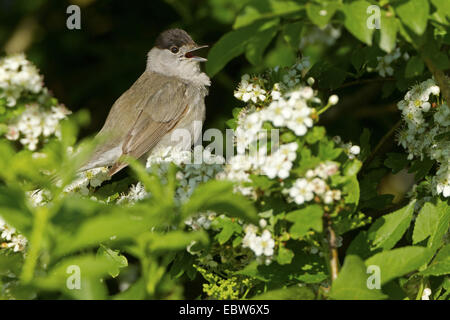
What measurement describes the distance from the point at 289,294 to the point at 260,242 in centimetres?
23

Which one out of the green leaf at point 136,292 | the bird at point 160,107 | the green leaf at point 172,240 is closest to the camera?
the green leaf at point 172,240

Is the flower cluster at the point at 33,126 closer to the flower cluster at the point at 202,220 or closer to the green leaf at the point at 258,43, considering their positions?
the flower cluster at the point at 202,220

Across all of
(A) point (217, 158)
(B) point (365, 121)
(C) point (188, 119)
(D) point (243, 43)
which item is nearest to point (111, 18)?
(C) point (188, 119)

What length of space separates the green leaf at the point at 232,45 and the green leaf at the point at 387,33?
40 centimetres

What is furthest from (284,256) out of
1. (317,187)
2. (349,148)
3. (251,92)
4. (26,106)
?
(26,106)

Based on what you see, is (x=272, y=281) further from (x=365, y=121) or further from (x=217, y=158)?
(x=365, y=121)

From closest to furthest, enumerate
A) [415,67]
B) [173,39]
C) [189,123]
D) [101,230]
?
1. [101,230]
2. [415,67]
3. [189,123]
4. [173,39]

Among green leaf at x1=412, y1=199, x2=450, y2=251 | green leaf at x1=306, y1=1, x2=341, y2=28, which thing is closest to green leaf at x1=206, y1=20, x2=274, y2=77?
green leaf at x1=306, y1=1, x2=341, y2=28

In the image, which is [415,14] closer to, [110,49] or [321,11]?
[321,11]

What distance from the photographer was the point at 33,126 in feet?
10.8

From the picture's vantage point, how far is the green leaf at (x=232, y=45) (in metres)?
2.25

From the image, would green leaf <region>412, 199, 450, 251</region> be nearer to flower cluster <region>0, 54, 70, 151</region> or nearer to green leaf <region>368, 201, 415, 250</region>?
green leaf <region>368, 201, 415, 250</region>

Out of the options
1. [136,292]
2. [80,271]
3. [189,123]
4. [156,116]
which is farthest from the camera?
[189,123]

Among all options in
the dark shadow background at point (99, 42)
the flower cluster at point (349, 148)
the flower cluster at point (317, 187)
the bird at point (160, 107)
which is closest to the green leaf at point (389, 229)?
the flower cluster at point (349, 148)
